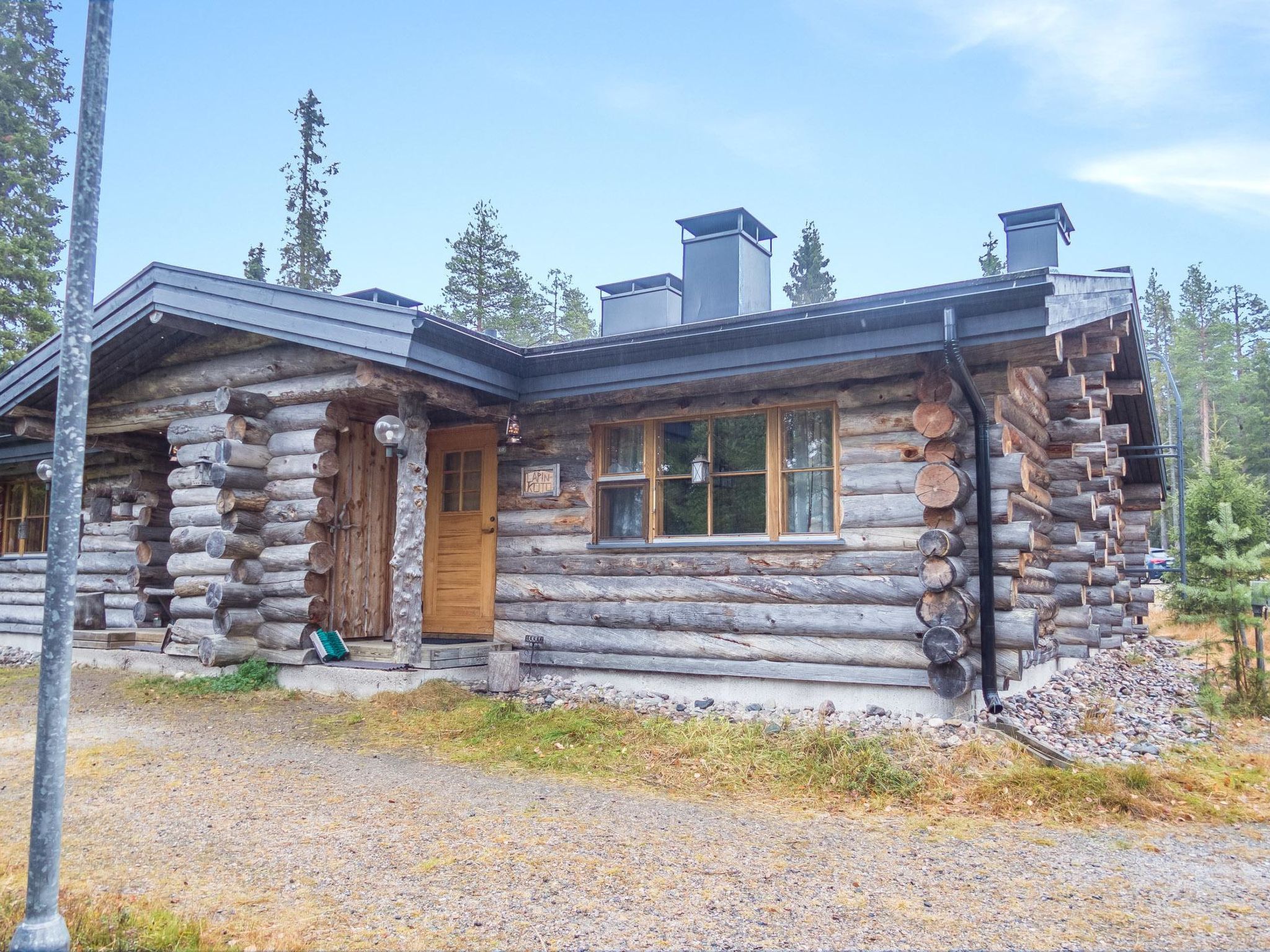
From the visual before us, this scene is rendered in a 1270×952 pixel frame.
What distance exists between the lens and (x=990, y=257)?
35375 millimetres

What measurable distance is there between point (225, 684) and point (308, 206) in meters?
26.2

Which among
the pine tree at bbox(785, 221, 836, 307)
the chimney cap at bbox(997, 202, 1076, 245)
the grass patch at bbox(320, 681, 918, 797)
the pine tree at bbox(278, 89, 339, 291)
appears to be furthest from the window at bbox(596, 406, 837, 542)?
the pine tree at bbox(785, 221, 836, 307)

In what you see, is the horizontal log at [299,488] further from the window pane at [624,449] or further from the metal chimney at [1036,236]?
the metal chimney at [1036,236]

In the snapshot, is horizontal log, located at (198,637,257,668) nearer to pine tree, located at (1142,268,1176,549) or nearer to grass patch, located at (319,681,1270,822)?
grass patch, located at (319,681,1270,822)

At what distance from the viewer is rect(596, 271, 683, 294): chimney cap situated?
523 inches

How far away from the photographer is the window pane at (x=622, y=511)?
8859mm

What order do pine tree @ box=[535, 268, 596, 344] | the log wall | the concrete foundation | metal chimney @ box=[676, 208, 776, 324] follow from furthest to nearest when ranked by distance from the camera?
pine tree @ box=[535, 268, 596, 344] < metal chimney @ box=[676, 208, 776, 324] < the concrete foundation < the log wall

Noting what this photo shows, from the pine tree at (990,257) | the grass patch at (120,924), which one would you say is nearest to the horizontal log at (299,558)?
the grass patch at (120,924)

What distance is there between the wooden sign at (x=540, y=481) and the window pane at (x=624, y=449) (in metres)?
0.54

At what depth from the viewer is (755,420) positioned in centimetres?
830

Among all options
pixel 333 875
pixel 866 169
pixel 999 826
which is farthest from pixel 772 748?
pixel 866 169

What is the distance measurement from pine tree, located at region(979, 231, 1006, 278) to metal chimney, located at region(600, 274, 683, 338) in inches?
1024

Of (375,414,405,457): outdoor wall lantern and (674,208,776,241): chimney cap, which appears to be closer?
(375,414,405,457): outdoor wall lantern

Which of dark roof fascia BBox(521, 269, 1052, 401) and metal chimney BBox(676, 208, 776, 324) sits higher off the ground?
metal chimney BBox(676, 208, 776, 324)
